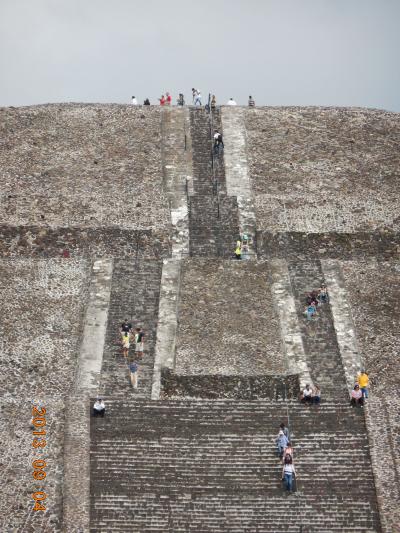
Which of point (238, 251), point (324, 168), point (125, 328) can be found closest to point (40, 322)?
point (125, 328)

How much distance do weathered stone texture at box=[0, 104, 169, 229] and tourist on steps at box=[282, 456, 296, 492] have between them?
57.4 ft

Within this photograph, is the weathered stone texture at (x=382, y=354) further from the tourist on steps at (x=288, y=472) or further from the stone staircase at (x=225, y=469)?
the tourist on steps at (x=288, y=472)

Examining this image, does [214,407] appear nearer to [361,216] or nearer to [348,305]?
[348,305]

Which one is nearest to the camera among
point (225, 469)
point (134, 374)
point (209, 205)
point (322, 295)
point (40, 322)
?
point (225, 469)

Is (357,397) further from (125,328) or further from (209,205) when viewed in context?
(209,205)

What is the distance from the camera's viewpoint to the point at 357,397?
43.5 meters

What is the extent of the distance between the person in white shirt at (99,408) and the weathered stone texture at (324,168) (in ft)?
50.0

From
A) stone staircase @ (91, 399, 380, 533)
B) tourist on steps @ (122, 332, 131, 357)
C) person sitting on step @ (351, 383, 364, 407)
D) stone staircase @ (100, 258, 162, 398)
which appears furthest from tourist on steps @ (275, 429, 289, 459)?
tourist on steps @ (122, 332, 131, 357)

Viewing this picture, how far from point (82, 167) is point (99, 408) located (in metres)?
19.3

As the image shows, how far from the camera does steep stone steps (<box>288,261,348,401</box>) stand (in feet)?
149

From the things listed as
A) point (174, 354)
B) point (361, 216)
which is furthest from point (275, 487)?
point (361, 216)

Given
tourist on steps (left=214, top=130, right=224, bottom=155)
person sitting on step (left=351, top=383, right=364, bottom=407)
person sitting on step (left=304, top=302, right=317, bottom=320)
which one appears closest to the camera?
person sitting on step (left=351, top=383, right=364, bottom=407)

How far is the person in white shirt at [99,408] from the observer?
140ft
